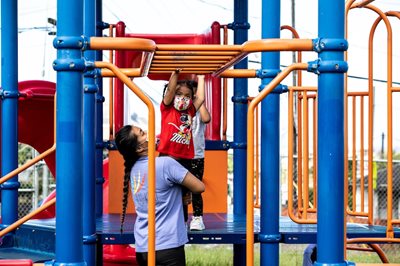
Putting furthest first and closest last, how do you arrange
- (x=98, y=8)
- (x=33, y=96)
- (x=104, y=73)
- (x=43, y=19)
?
(x=43, y=19) < (x=33, y=96) < (x=98, y=8) < (x=104, y=73)

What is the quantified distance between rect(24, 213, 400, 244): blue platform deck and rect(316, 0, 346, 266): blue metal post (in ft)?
4.67

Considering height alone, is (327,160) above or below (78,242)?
above

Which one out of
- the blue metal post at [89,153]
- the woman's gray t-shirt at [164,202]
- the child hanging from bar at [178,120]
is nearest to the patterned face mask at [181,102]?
the child hanging from bar at [178,120]

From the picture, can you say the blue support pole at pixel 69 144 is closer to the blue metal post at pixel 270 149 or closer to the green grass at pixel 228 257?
the blue metal post at pixel 270 149

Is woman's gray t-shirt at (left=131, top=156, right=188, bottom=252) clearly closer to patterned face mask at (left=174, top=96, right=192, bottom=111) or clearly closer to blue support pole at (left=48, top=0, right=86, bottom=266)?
patterned face mask at (left=174, top=96, right=192, bottom=111)

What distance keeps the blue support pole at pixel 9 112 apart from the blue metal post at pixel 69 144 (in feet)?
9.29

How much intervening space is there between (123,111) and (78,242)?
12.2 ft

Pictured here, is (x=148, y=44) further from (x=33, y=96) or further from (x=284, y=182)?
(x=284, y=182)

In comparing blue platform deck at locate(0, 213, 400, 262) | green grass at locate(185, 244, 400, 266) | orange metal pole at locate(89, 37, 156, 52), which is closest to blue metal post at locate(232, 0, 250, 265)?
blue platform deck at locate(0, 213, 400, 262)

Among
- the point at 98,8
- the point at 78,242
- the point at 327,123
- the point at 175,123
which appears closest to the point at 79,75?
the point at 78,242

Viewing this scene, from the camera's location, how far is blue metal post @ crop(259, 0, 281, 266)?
4.39m

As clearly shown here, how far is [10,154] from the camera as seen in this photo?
237 inches

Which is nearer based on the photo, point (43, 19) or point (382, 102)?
point (43, 19)

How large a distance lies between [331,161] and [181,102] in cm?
161
